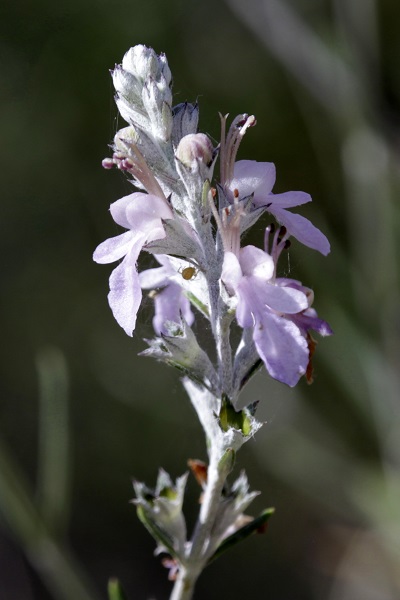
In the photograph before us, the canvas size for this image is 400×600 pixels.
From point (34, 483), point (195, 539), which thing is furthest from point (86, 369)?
point (195, 539)

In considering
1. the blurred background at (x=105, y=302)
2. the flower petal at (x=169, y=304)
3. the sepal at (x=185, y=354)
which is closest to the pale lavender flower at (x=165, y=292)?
the flower petal at (x=169, y=304)

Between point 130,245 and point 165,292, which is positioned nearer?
point 130,245

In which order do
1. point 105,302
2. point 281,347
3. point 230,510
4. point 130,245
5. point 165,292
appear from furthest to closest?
point 105,302
point 165,292
point 230,510
point 130,245
point 281,347

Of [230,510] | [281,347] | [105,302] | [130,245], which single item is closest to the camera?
[281,347]

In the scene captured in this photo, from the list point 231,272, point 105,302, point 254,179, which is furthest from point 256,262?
point 105,302

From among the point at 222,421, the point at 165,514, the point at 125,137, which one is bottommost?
the point at 165,514

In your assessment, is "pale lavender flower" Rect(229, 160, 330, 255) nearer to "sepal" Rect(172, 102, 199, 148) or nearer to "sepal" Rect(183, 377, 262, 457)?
"sepal" Rect(172, 102, 199, 148)

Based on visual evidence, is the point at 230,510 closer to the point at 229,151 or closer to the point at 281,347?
the point at 281,347
